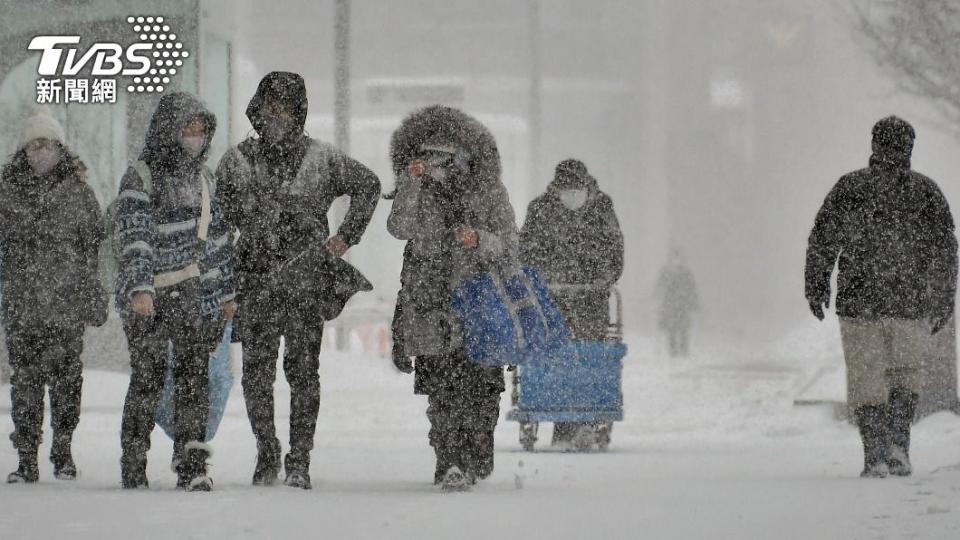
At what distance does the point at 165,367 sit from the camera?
8.60m

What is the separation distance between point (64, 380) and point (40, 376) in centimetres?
12

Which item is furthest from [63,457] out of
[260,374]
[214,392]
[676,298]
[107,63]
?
[676,298]

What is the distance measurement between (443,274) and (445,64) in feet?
166

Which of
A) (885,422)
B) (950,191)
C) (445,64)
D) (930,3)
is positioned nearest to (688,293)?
(930,3)

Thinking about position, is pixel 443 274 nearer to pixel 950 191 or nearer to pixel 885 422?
pixel 885 422

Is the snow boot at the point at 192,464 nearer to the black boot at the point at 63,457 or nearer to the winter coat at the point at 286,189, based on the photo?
the winter coat at the point at 286,189

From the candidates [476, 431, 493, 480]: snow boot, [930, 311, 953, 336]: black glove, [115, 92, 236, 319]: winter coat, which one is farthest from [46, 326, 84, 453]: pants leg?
[930, 311, 953, 336]: black glove

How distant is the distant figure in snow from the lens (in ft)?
100

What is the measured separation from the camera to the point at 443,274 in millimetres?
8648

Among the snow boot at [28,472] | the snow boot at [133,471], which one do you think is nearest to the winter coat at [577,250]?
the snow boot at [28,472]

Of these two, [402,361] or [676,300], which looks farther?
[676,300]

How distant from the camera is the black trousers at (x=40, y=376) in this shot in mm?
9250

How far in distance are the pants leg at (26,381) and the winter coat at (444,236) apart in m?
1.89

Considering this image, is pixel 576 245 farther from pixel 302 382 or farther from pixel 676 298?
pixel 676 298
